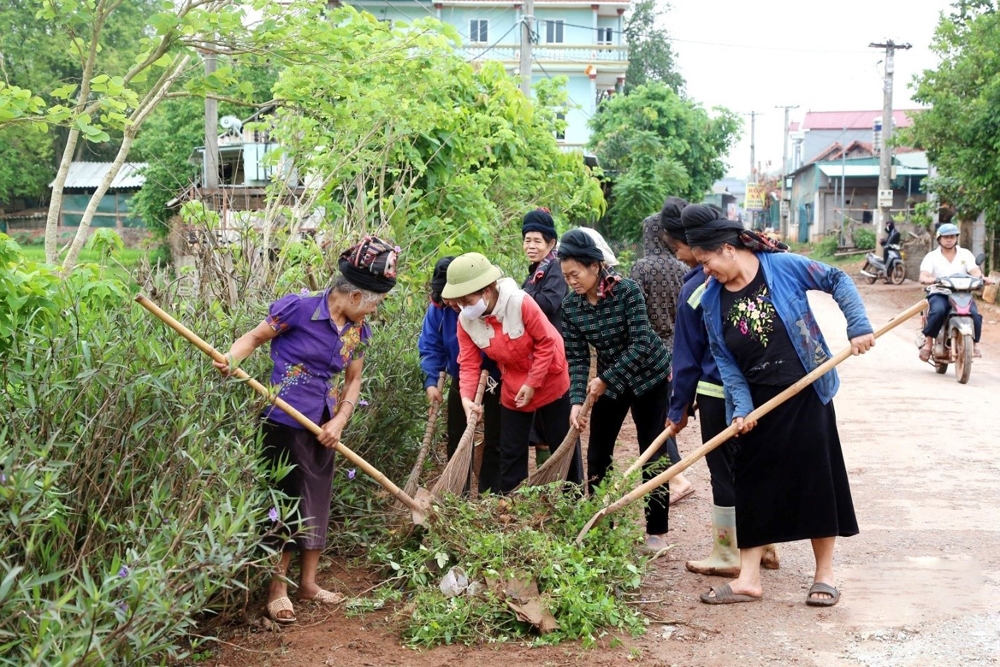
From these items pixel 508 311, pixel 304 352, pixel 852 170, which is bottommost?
pixel 304 352

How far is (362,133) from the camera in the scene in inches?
317

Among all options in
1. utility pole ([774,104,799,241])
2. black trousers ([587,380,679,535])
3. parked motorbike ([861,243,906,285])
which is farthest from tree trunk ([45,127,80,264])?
utility pole ([774,104,799,241])

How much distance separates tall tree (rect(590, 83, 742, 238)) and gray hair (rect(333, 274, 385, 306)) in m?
16.7

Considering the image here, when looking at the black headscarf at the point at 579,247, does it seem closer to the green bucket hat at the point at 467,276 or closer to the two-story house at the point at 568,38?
the green bucket hat at the point at 467,276

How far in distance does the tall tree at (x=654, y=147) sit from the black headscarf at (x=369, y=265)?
54.9 feet

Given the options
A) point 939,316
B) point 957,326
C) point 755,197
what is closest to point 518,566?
point 957,326

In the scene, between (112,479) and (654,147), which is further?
(654,147)

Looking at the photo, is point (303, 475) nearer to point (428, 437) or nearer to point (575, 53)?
point (428, 437)

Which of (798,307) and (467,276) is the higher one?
(467,276)

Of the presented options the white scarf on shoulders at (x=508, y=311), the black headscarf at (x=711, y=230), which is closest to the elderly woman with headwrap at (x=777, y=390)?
the black headscarf at (x=711, y=230)

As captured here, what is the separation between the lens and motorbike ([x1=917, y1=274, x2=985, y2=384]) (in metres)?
11.7

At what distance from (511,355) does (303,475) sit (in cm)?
141

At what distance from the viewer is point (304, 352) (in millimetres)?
4719

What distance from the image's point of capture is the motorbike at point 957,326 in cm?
1172
